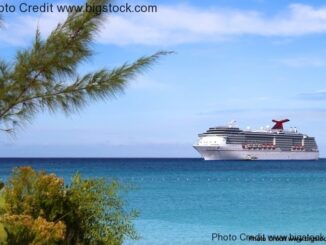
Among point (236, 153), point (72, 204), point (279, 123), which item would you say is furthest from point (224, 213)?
point (279, 123)

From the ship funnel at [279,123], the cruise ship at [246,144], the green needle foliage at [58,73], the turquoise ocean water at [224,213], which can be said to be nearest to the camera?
the green needle foliage at [58,73]

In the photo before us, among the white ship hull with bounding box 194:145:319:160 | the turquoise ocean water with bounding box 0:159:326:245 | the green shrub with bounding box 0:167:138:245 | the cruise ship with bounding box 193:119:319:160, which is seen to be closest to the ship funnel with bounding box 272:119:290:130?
the cruise ship with bounding box 193:119:319:160

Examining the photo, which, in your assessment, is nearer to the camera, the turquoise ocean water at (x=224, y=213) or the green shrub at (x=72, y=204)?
the green shrub at (x=72, y=204)

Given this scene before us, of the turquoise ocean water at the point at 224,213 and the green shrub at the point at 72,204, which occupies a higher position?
the green shrub at the point at 72,204

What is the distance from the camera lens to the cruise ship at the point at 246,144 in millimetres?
78312

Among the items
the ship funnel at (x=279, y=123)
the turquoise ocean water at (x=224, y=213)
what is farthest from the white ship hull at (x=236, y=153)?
the turquoise ocean water at (x=224, y=213)

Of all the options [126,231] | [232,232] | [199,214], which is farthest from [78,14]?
[199,214]

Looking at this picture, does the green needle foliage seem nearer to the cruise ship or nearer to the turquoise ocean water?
the turquoise ocean water

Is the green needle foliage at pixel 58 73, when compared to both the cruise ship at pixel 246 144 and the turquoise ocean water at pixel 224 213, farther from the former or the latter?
the cruise ship at pixel 246 144

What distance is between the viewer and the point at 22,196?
5.50m

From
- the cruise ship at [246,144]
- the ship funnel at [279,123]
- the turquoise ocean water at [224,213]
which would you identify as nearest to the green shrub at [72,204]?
the turquoise ocean water at [224,213]

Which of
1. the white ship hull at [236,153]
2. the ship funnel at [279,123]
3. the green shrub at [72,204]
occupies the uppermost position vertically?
the ship funnel at [279,123]

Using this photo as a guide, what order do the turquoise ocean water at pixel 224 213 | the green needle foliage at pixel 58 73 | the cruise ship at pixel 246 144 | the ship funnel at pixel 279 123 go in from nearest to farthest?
the green needle foliage at pixel 58 73, the turquoise ocean water at pixel 224 213, the cruise ship at pixel 246 144, the ship funnel at pixel 279 123

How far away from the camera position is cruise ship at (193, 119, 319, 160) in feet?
257
